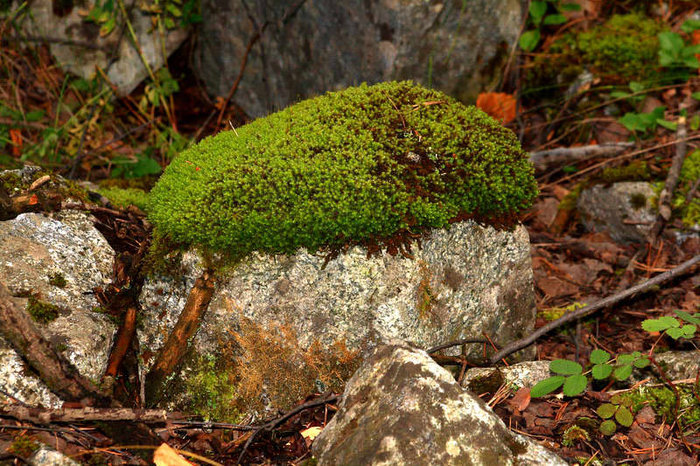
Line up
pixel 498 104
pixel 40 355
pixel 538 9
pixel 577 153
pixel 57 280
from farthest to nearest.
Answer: pixel 538 9 < pixel 498 104 < pixel 577 153 < pixel 57 280 < pixel 40 355

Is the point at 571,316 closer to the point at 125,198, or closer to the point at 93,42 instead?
the point at 125,198

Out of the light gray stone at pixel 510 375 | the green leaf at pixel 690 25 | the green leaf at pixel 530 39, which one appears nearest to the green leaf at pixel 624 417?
the light gray stone at pixel 510 375

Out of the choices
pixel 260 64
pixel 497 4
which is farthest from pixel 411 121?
pixel 260 64

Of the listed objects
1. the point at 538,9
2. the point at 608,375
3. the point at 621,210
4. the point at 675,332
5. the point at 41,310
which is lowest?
the point at 621,210

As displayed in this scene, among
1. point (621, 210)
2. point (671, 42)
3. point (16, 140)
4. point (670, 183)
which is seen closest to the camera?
point (670, 183)

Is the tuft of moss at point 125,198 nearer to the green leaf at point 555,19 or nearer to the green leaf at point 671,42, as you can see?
the green leaf at point 555,19

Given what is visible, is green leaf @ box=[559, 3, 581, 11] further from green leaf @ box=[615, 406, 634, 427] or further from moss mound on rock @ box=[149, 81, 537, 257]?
green leaf @ box=[615, 406, 634, 427]

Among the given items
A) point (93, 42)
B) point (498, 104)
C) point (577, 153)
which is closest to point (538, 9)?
point (498, 104)
